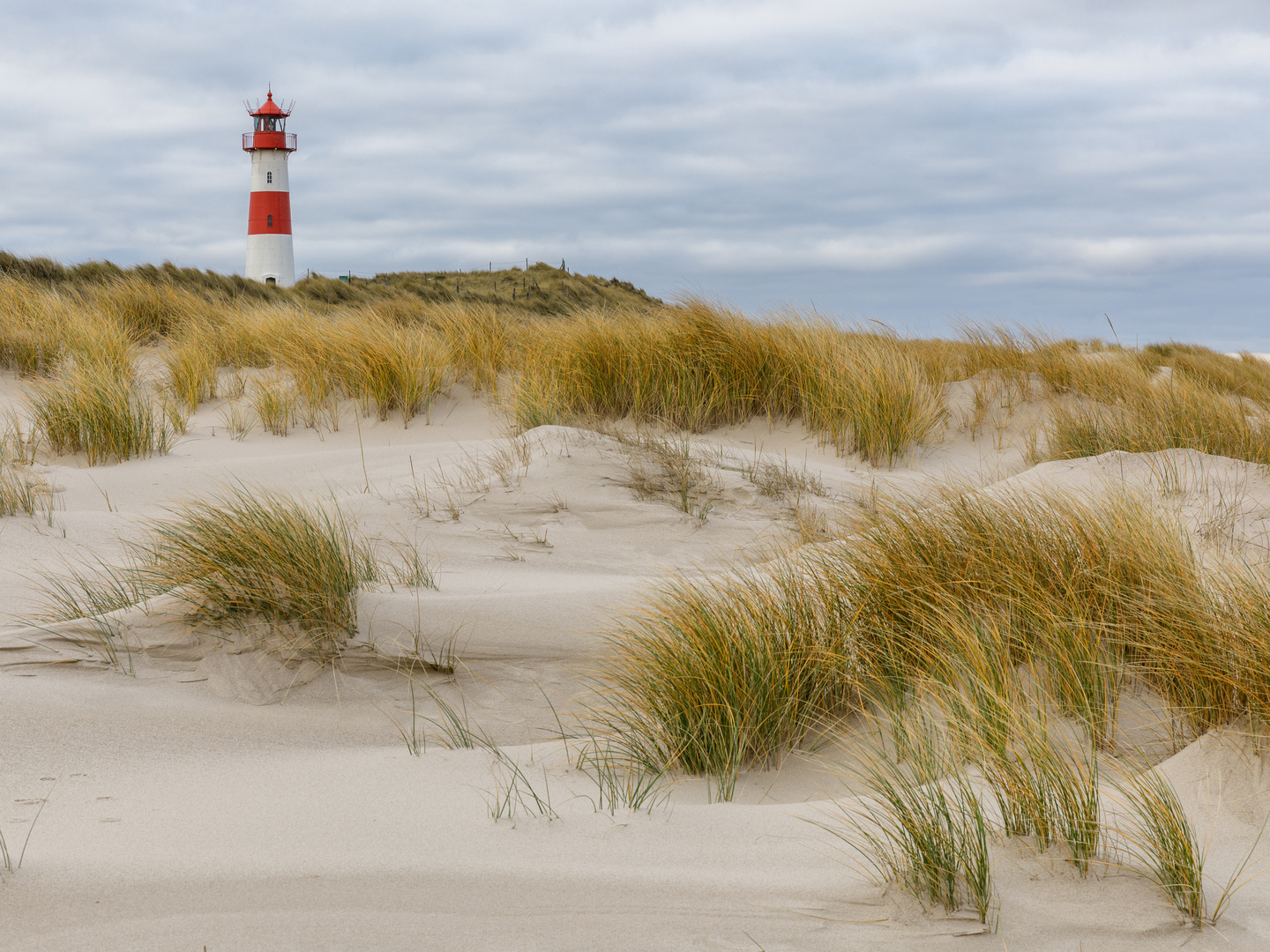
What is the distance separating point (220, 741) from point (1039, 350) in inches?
323

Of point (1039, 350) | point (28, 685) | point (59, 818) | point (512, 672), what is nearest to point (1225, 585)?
point (512, 672)

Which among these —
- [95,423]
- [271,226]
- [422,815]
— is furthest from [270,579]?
[271,226]

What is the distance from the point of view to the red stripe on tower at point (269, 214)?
2900cm

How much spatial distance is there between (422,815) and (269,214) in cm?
3035

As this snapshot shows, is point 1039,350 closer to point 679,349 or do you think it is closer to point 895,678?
point 679,349

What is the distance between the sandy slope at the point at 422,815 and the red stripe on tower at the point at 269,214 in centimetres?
2734

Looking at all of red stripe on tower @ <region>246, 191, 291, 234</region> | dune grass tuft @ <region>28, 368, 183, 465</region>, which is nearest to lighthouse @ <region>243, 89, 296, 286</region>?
red stripe on tower @ <region>246, 191, 291, 234</region>

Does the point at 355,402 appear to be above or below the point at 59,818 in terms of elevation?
above

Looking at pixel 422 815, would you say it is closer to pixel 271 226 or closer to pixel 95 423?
pixel 95 423

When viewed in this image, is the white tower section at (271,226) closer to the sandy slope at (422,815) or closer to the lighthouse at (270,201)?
the lighthouse at (270,201)

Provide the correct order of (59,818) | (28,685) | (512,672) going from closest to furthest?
(59,818) → (28,685) → (512,672)

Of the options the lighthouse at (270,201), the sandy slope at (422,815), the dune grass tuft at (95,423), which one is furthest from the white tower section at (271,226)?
the sandy slope at (422,815)

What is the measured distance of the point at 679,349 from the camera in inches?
279

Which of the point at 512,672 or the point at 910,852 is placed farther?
the point at 512,672
